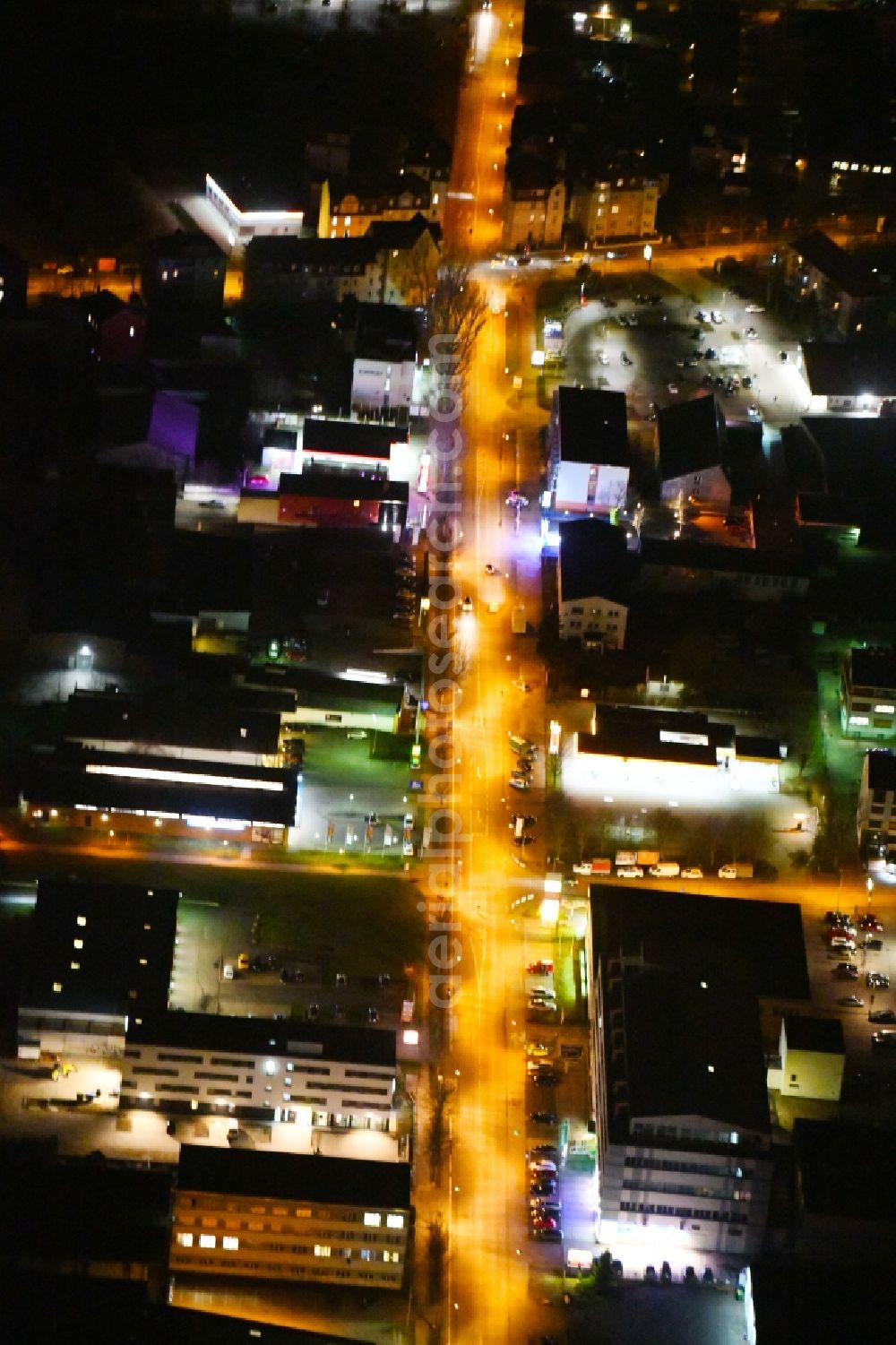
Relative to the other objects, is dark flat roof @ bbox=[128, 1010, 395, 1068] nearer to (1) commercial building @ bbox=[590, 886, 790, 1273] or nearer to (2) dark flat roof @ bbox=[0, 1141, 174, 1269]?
(2) dark flat roof @ bbox=[0, 1141, 174, 1269]

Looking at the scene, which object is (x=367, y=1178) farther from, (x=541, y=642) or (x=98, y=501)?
(x=98, y=501)

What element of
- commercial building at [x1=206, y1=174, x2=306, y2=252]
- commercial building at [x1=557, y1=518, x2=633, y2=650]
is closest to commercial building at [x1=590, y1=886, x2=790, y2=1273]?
commercial building at [x1=557, y1=518, x2=633, y2=650]

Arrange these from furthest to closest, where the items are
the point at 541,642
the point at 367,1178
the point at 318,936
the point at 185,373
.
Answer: the point at 185,373 → the point at 541,642 → the point at 318,936 → the point at 367,1178

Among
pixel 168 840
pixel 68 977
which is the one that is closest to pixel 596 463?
pixel 168 840

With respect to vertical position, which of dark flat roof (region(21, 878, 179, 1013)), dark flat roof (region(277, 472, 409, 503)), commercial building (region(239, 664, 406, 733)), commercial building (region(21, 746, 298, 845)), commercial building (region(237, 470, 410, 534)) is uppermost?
dark flat roof (region(277, 472, 409, 503))

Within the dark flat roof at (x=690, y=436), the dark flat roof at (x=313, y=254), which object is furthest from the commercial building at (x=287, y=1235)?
the dark flat roof at (x=313, y=254)
